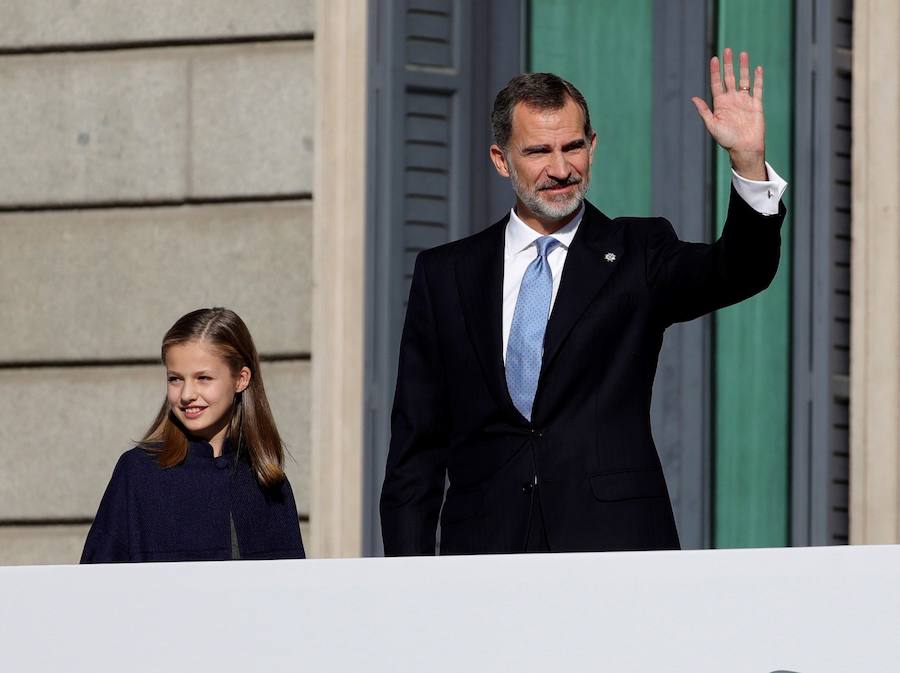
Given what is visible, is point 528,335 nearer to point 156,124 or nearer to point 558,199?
point 558,199

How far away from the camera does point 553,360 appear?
15.2ft

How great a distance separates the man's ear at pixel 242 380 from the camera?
5277mm

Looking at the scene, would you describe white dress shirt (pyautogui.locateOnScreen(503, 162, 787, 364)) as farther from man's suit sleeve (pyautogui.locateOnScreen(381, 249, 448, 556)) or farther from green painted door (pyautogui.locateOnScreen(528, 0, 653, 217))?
green painted door (pyautogui.locateOnScreen(528, 0, 653, 217))

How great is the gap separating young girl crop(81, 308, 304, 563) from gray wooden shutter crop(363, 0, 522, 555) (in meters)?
2.70

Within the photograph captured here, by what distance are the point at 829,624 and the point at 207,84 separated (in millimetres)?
5135

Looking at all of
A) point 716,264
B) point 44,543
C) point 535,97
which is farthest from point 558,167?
point 44,543

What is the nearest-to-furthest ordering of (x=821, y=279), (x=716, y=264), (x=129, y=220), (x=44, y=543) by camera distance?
(x=716, y=264) < (x=821, y=279) < (x=44, y=543) < (x=129, y=220)

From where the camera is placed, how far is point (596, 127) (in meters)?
8.13

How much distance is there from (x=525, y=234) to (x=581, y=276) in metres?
0.21

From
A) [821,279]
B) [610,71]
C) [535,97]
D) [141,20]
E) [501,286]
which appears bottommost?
[501,286]

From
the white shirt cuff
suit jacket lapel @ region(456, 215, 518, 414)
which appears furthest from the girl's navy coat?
the white shirt cuff

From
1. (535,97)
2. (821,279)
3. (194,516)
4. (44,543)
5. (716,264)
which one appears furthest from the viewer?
(44,543)

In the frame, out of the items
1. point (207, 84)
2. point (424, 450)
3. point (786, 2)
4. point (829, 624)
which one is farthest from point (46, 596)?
point (786, 2)

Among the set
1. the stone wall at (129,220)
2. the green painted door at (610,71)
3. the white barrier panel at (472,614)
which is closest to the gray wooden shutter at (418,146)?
the green painted door at (610,71)
